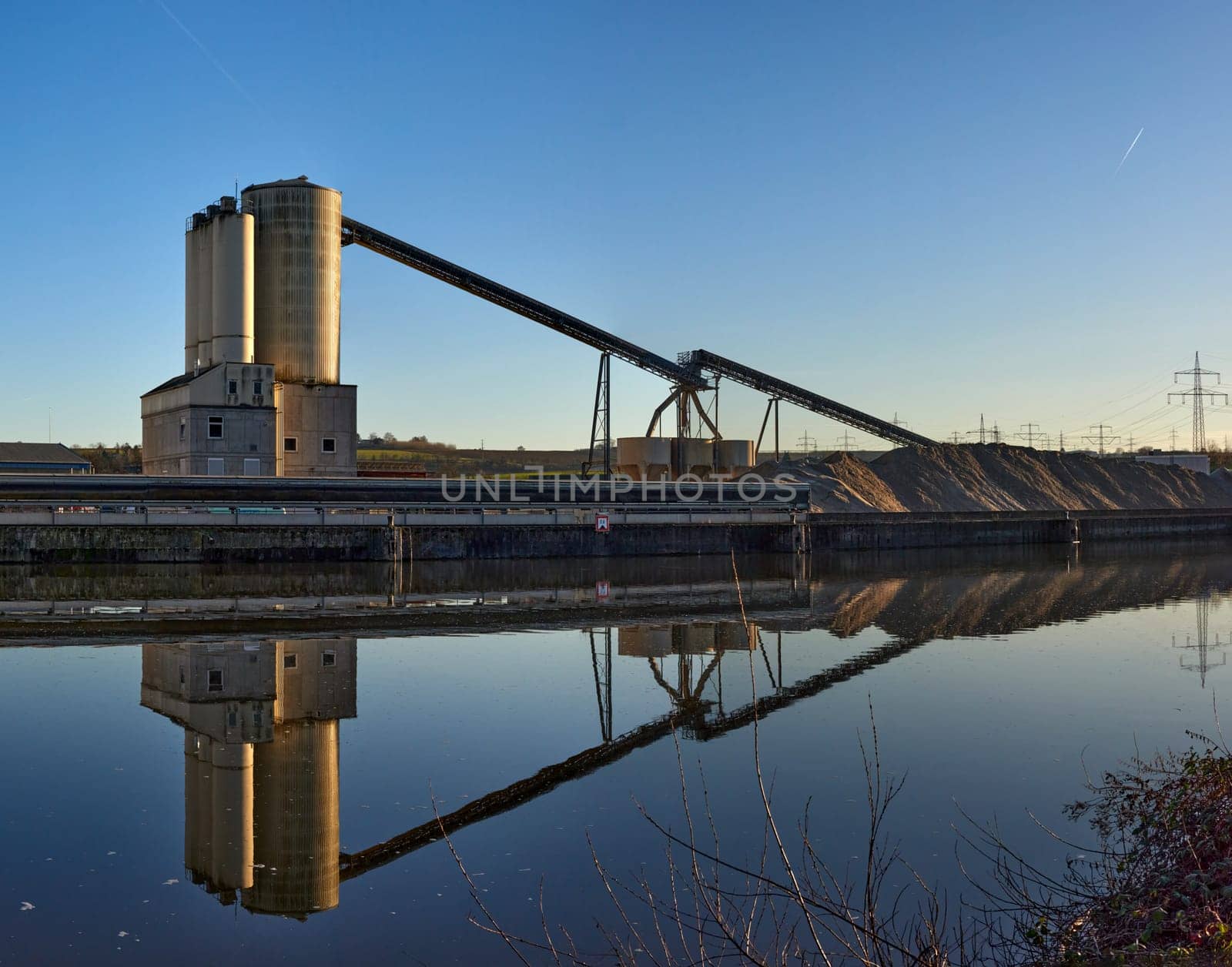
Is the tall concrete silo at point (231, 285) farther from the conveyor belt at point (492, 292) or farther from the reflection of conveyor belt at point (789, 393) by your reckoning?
the reflection of conveyor belt at point (789, 393)

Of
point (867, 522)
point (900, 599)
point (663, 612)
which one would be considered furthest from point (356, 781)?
point (867, 522)

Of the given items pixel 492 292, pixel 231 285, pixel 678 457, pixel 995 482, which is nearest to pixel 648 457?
pixel 678 457

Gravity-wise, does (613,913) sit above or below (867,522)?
below

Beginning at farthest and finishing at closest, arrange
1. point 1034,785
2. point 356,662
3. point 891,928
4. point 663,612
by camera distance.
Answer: point 663,612 → point 356,662 → point 1034,785 → point 891,928

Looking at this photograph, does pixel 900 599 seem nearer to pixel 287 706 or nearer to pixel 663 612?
pixel 663 612

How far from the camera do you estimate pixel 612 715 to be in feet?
48.9

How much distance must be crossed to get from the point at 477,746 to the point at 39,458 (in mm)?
83808

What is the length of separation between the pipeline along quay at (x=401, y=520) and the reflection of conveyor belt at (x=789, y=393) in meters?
10.2

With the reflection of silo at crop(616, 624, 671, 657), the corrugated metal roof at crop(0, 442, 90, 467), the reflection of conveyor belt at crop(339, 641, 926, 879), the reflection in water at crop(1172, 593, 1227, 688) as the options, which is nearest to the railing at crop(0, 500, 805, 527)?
the reflection of silo at crop(616, 624, 671, 657)

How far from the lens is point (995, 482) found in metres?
83.6

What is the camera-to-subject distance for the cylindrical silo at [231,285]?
50.5m

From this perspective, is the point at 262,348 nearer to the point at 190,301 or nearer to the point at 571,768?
the point at 190,301

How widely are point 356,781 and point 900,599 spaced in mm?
22107

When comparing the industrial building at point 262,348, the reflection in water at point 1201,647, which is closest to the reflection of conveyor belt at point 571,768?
the reflection in water at point 1201,647
